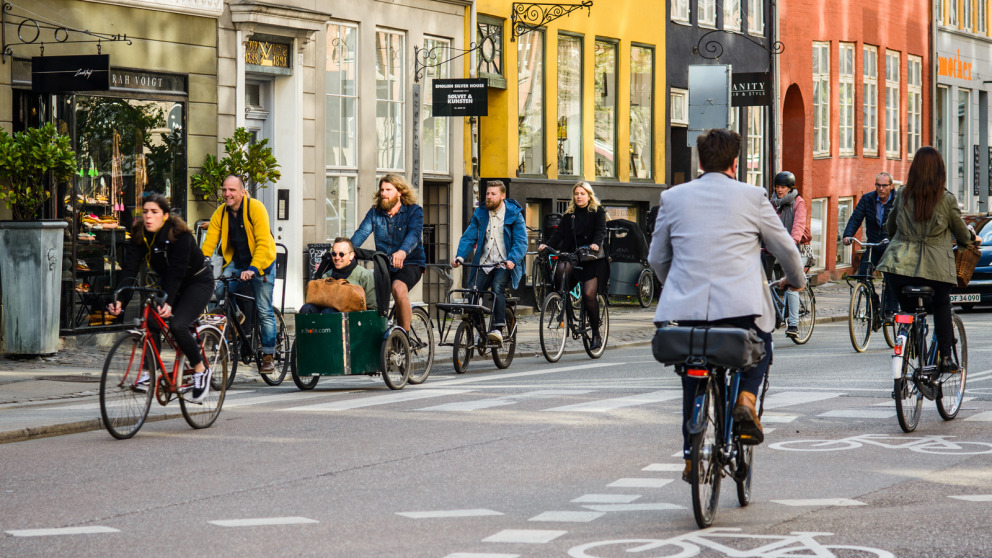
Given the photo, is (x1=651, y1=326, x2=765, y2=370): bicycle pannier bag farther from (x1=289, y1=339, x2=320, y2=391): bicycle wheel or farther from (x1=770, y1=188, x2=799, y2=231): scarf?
(x1=770, y1=188, x2=799, y2=231): scarf

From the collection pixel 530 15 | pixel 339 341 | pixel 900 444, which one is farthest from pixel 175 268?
pixel 530 15

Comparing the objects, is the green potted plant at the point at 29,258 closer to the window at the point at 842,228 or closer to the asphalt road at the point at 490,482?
the asphalt road at the point at 490,482

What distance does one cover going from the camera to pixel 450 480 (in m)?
8.40

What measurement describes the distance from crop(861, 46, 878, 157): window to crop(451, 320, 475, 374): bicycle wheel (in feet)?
87.0

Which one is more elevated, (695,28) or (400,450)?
(695,28)

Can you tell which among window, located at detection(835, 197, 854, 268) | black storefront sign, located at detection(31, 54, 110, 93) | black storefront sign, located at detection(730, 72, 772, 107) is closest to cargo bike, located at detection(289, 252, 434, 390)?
black storefront sign, located at detection(31, 54, 110, 93)

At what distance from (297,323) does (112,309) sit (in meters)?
2.83

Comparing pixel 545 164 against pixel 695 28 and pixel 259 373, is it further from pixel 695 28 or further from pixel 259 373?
pixel 259 373

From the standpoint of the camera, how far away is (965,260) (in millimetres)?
11047

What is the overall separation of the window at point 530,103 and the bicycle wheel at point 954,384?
53.0ft

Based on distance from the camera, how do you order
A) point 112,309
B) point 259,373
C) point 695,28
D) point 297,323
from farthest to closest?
point 695,28 → point 259,373 → point 297,323 → point 112,309

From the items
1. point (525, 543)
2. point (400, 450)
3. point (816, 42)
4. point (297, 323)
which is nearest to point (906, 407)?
point (400, 450)

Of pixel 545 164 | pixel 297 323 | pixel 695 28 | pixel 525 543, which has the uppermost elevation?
pixel 695 28

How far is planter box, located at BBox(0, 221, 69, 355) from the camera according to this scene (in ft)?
51.4
